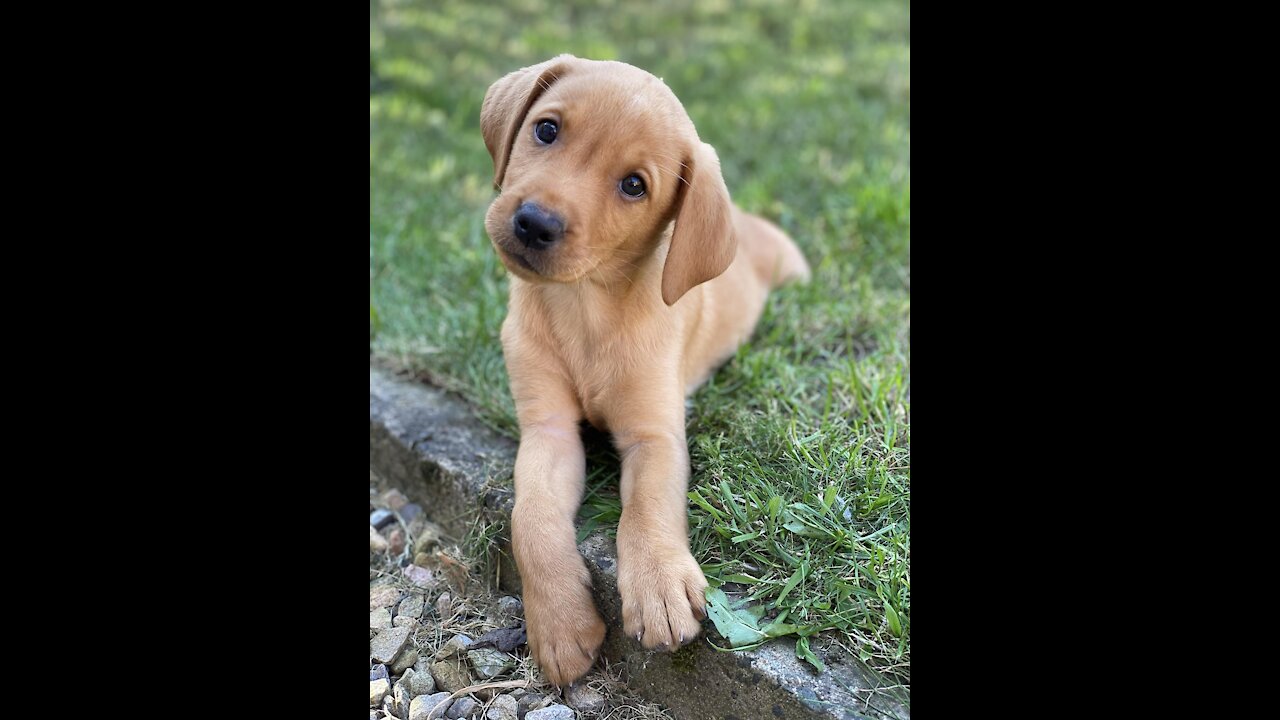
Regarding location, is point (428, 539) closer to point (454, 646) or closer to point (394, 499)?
point (394, 499)

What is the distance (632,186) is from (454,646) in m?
1.62

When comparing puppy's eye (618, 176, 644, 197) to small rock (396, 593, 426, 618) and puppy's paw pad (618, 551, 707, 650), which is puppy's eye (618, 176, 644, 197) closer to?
puppy's paw pad (618, 551, 707, 650)

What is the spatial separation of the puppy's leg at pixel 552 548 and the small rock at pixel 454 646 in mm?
380

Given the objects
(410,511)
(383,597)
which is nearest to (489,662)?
(383,597)

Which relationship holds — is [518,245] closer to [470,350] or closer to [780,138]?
[470,350]

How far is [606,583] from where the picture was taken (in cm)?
318

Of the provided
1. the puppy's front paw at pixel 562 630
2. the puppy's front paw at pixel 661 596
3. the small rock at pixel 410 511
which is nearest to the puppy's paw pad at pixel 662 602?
the puppy's front paw at pixel 661 596

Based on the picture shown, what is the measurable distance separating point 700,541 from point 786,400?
3.18 feet

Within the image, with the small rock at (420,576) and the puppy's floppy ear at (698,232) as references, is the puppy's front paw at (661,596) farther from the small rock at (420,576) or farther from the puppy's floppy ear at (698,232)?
the small rock at (420,576)

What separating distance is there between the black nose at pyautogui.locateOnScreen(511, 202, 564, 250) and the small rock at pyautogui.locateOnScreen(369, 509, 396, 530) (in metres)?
1.73

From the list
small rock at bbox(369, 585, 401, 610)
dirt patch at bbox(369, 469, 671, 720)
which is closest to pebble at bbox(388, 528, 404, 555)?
dirt patch at bbox(369, 469, 671, 720)

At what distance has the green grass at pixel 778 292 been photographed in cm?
319

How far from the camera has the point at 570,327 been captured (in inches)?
141

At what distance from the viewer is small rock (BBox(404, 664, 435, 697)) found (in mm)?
3291
